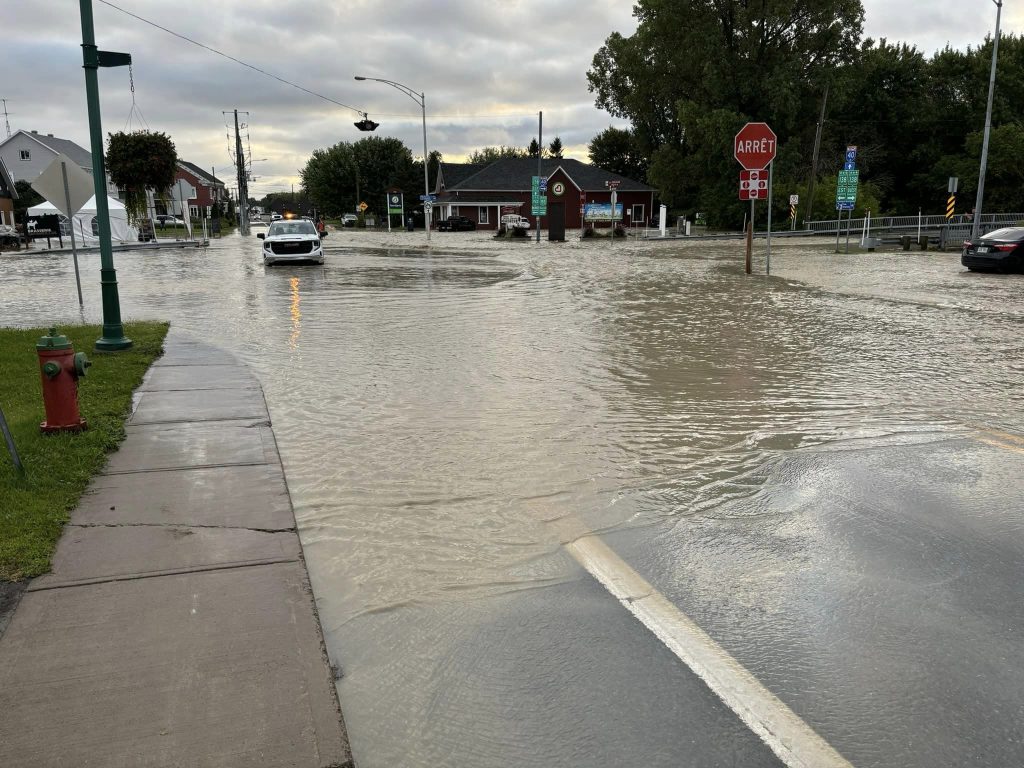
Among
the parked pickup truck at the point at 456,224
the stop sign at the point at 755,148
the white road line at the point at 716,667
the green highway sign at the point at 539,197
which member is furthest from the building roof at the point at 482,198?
the white road line at the point at 716,667

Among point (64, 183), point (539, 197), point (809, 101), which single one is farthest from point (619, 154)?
point (64, 183)

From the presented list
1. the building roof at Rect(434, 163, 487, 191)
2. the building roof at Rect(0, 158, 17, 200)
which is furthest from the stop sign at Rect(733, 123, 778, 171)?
the building roof at Rect(434, 163, 487, 191)

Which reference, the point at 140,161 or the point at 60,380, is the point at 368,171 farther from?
the point at 60,380

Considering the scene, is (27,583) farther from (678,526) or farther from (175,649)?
(678,526)

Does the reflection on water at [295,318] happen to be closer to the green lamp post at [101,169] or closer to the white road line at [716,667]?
the green lamp post at [101,169]

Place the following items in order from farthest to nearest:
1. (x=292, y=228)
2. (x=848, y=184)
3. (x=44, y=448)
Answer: (x=848, y=184) → (x=292, y=228) → (x=44, y=448)

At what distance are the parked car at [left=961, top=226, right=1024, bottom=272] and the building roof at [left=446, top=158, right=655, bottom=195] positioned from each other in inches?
2132

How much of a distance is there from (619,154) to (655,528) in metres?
95.8

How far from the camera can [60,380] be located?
609cm

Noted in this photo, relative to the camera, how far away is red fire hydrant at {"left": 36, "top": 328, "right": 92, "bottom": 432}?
5973mm

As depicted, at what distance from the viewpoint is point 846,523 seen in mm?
4863

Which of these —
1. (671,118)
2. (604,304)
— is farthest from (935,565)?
(671,118)

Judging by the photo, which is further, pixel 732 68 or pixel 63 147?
pixel 63 147

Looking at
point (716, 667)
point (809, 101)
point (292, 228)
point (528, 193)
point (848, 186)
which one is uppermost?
point (809, 101)
